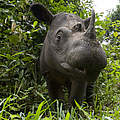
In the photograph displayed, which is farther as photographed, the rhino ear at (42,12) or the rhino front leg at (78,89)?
the rhino ear at (42,12)

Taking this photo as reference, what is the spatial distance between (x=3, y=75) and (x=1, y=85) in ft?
0.55

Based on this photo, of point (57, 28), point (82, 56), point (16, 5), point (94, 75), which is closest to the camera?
point (82, 56)

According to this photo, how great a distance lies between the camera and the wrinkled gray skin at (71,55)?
61.5 inches

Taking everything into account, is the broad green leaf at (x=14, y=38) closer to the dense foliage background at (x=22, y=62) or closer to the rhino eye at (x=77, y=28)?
the dense foliage background at (x=22, y=62)

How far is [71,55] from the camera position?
166cm

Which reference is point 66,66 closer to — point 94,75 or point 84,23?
point 94,75

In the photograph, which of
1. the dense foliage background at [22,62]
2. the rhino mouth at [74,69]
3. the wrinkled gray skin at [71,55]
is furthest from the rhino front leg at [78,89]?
the dense foliage background at [22,62]

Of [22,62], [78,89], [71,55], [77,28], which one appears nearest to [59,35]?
[77,28]

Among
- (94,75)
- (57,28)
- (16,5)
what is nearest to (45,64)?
(57,28)

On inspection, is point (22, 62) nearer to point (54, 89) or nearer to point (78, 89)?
point (54, 89)

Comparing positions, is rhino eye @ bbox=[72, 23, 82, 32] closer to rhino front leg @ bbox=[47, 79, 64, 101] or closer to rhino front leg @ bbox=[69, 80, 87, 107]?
rhino front leg @ bbox=[69, 80, 87, 107]

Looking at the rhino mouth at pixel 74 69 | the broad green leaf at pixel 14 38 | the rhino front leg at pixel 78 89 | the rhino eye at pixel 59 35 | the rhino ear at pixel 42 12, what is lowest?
the rhino front leg at pixel 78 89

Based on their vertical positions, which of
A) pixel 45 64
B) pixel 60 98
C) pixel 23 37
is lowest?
pixel 60 98

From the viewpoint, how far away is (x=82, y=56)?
1553 millimetres
